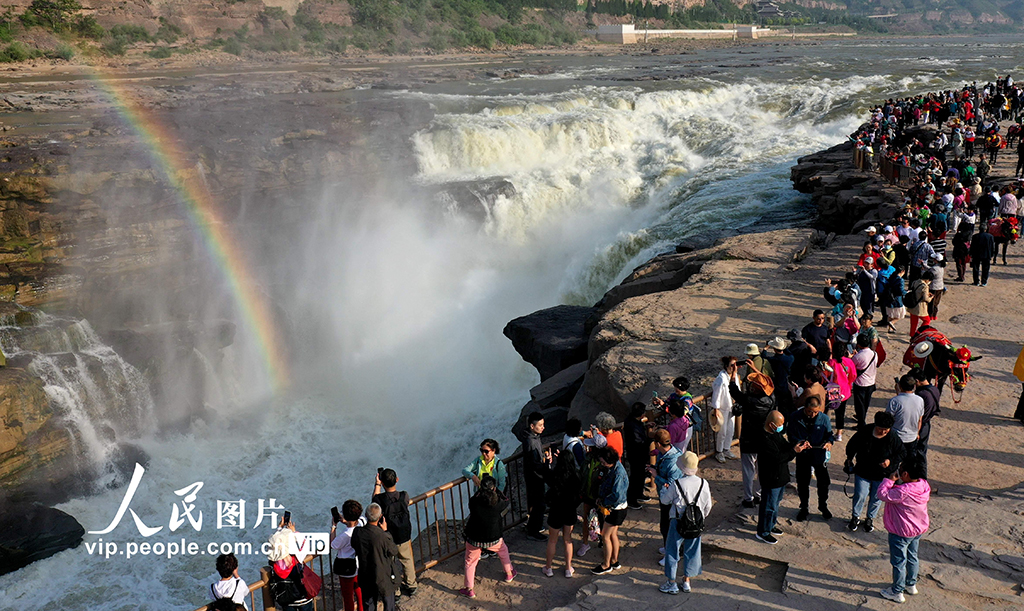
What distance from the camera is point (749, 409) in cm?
657

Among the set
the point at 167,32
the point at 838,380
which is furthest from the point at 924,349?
the point at 167,32

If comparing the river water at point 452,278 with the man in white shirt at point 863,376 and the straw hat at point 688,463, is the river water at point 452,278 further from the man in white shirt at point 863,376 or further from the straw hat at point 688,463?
the straw hat at point 688,463

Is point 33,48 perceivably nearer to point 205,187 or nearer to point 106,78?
point 106,78

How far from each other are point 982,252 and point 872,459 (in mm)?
8079

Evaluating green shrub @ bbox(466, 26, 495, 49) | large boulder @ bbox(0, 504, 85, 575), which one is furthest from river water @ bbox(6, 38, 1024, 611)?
green shrub @ bbox(466, 26, 495, 49)

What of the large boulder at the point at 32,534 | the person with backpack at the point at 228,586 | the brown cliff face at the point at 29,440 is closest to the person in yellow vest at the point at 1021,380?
the person with backpack at the point at 228,586

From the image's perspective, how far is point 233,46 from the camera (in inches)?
2825

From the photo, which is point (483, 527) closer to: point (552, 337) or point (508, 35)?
point (552, 337)

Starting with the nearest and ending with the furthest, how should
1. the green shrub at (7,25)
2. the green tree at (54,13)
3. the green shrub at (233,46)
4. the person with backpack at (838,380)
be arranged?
the person with backpack at (838,380) < the green shrub at (7,25) < the green tree at (54,13) < the green shrub at (233,46)

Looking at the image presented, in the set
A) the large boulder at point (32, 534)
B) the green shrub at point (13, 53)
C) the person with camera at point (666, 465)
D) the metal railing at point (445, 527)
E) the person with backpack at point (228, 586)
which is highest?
the green shrub at point (13, 53)

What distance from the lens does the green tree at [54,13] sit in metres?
61.1

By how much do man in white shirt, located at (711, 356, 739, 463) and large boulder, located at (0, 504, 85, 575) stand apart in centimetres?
1037

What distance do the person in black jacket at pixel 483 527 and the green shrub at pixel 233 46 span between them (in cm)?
7365

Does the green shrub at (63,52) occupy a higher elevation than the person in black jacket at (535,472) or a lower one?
higher
